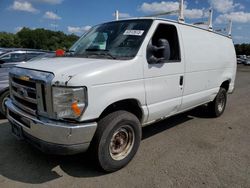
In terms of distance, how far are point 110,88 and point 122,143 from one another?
0.97m

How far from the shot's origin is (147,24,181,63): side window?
3521 millimetres

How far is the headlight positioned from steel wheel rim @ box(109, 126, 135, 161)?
77 centimetres

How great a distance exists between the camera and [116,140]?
Result: 3.41 m

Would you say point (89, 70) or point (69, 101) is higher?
point (89, 70)

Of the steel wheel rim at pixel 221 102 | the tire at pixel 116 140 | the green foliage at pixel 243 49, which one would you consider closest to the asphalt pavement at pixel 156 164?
the tire at pixel 116 140

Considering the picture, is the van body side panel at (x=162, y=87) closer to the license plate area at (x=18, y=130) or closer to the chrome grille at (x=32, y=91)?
the chrome grille at (x=32, y=91)

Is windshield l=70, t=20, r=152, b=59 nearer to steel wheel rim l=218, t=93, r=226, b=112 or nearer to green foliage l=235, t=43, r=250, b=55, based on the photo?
steel wheel rim l=218, t=93, r=226, b=112

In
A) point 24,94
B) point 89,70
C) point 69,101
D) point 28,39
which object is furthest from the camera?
point 28,39

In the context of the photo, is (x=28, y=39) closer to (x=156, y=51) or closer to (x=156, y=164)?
(x=156, y=51)

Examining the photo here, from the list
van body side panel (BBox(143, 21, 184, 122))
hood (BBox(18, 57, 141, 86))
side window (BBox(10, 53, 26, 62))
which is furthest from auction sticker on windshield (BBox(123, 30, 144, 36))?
side window (BBox(10, 53, 26, 62))

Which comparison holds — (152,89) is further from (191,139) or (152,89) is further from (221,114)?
(221,114)

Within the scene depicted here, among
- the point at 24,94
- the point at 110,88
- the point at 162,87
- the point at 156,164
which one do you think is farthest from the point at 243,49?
the point at 24,94

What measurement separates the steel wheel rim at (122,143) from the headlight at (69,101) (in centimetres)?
77

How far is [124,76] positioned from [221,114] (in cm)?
429
